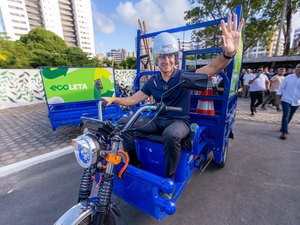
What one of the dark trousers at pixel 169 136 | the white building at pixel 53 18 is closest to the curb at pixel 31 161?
the dark trousers at pixel 169 136

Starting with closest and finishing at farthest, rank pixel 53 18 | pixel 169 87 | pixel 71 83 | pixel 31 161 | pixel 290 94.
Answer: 1. pixel 169 87
2. pixel 31 161
3. pixel 290 94
4. pixel 71 83
5. pixel 53 18

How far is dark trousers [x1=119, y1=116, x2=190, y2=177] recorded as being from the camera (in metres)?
1.48

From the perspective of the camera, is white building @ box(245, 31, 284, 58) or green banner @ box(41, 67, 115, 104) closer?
green banner @ box(41, 67, 115, 104)

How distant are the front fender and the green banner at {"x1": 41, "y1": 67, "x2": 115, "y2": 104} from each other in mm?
2897

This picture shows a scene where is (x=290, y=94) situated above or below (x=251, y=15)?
below

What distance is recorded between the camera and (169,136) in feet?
4.84

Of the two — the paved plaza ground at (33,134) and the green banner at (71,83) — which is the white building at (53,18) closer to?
the paved plaza ground at (33,134)

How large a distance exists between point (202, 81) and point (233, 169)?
7.67 feet

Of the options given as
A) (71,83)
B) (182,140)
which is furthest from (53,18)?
(182,140)

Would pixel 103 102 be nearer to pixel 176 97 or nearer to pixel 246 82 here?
pixel 176 97

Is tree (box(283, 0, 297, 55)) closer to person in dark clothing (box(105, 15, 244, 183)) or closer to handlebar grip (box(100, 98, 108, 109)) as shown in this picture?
person in dark clothing (box(105, 15, 244, 183))

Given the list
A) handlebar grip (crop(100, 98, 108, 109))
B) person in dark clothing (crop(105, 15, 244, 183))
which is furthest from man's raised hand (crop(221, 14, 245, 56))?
handlebar grip (crop(100, 98, 108, 109))

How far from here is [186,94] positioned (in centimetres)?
184

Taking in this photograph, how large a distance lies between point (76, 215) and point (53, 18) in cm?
7588
